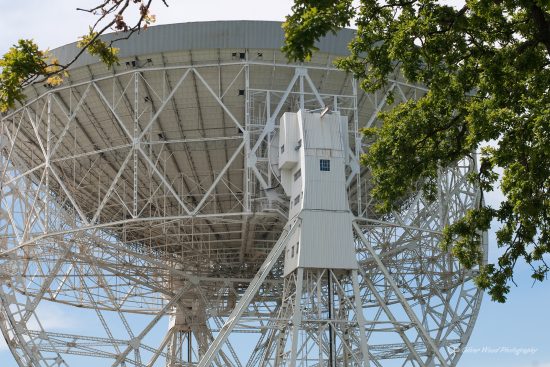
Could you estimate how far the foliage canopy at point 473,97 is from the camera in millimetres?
14480

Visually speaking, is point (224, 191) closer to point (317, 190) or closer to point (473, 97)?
point (317, 190)

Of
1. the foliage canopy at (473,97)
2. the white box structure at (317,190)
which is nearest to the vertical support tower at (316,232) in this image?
the white box structure at (317,190)

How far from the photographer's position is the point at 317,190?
86.5 feet

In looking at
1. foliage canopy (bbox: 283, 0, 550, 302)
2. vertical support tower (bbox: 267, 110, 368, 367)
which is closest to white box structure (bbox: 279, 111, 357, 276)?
vertical support tower (bbox: 267, 110, 368, 367)

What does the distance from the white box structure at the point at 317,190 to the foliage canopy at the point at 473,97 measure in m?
8.39

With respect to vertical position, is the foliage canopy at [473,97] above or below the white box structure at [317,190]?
below

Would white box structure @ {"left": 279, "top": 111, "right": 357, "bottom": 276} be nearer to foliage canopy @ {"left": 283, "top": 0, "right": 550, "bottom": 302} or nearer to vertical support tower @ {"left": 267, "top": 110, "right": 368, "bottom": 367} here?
vertical support tower @ {"left": 267, "top": 110, "right": 368, "bottom": 367}

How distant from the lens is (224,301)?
41.0 m

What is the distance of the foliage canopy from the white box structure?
839 cm

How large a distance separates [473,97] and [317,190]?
10511 mm

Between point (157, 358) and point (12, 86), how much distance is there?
28.3m

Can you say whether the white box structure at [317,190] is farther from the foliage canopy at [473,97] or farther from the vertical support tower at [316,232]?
the foliage canopy at [473,97]

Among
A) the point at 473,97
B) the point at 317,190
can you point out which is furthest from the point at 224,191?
the point at 473,97

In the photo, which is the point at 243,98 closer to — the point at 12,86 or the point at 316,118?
the point at 316,118
